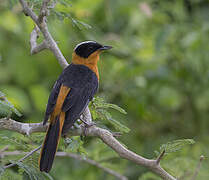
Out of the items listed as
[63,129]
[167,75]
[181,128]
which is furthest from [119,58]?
[63,129]

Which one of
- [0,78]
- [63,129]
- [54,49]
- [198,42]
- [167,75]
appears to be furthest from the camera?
[0,78]

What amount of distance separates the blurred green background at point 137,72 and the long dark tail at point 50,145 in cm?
200

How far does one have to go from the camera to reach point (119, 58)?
18.5 feet

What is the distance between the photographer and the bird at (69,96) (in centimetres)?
268

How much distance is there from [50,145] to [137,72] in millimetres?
2621

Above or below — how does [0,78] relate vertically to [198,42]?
below

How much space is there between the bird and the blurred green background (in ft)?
3.41

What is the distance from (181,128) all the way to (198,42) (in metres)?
1.43

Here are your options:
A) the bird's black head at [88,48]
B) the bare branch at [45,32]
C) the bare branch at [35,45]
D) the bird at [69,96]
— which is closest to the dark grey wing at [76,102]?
the bird at [69,96]

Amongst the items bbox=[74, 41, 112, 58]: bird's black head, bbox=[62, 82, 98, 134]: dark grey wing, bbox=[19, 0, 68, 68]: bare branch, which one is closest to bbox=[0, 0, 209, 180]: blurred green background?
bbox=[74, 41, 112, 58]: bird's black head

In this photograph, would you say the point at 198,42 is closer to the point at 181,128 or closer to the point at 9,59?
the point at 181,128

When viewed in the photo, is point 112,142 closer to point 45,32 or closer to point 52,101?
point 52,101

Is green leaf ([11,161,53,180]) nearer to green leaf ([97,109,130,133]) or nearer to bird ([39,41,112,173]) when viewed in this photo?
bird ([39,41,112,173])

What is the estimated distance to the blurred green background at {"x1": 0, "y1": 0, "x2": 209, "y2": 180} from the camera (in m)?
5.04
